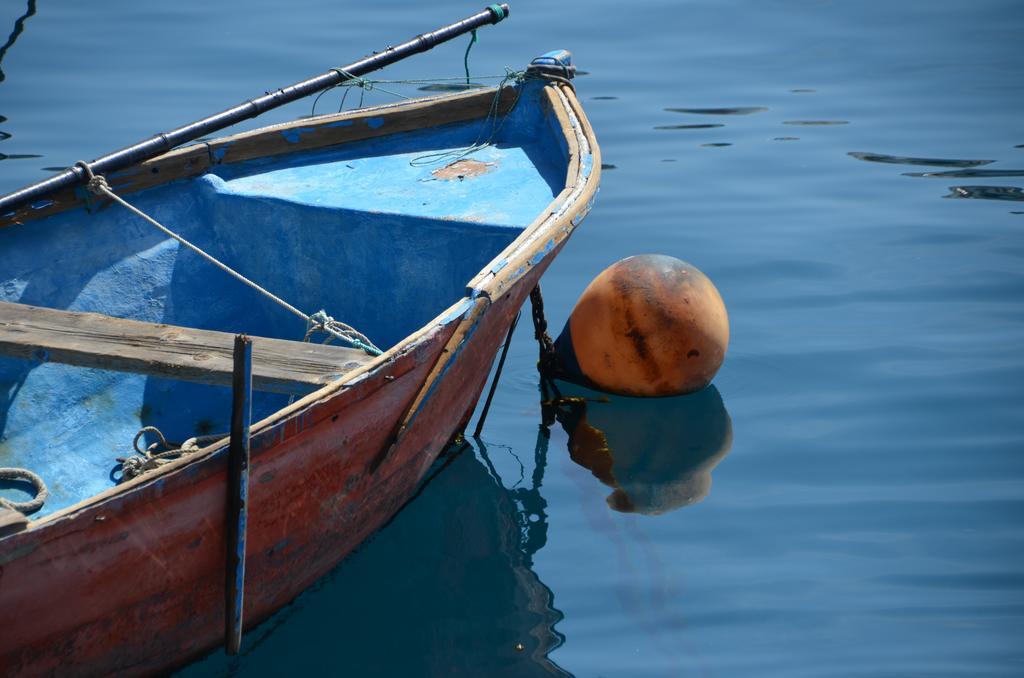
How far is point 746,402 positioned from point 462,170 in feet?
5.95

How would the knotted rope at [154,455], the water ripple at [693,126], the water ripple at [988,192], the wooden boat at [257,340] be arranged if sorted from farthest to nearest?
1. the water ripple at [693,126]
2. the water ripple at [988,192]
3. the knotted rope at [154,455]
4. the wooden boat at [257,340]

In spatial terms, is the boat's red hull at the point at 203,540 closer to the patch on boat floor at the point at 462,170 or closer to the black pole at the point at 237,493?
the black pole at the point at 237,493

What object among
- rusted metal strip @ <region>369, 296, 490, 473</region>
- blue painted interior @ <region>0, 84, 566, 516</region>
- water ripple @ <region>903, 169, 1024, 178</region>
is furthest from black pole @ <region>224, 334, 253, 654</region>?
water ripple @ <region>903, 169, 1024, 178</region>

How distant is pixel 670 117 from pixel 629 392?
4.72 metres

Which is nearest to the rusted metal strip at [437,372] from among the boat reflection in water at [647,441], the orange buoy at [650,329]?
the boat reflection in water at [647,441]

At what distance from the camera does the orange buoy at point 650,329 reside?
5172mm

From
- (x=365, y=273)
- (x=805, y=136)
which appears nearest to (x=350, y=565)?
(x=365, y=273)

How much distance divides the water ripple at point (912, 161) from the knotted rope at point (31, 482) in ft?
21.5

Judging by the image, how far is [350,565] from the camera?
4.37 m

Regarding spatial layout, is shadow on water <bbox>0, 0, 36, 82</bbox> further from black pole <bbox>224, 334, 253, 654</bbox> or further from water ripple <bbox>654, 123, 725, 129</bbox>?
black pole <bbox>224, 334, 253, 654</bbox>

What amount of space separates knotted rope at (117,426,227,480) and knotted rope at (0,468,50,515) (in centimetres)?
27

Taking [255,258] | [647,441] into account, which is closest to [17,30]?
[255,258]

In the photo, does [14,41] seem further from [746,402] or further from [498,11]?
[746,402]

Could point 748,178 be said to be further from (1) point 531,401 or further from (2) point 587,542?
(2) point 587,542
